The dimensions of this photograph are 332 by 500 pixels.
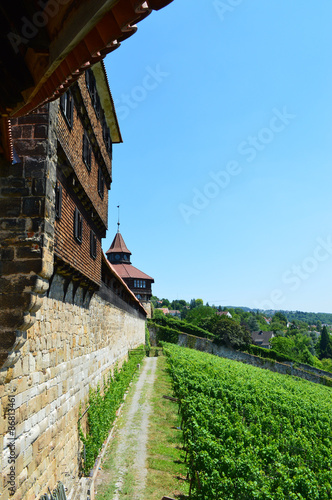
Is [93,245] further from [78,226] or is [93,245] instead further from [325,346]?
[325,346]

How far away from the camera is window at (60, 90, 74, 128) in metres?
7.53

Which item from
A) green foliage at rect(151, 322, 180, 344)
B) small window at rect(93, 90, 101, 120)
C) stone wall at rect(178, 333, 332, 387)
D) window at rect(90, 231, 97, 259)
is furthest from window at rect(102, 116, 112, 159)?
stone wall at rect(178, 333, 332, 387)

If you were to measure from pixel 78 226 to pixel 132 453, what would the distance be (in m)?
7.51

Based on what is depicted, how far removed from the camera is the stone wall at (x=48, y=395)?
17.0ft

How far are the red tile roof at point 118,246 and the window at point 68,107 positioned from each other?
162 feet

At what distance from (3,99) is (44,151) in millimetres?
2932

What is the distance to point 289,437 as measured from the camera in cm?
1399

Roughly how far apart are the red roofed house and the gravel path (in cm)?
3257

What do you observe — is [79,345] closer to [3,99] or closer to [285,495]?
[285,495]

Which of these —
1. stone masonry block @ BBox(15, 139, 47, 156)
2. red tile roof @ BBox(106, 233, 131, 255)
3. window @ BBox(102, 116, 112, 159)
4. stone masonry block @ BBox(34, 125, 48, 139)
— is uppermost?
red tile roof @ BBox(106, 233, 131, 255)

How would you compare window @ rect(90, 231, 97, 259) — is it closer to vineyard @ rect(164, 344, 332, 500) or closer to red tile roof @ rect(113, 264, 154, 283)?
vineyard @ rect(164, 344, 332, 500)

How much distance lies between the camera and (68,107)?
7.98m

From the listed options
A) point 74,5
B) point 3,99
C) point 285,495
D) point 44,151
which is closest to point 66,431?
point 285,495

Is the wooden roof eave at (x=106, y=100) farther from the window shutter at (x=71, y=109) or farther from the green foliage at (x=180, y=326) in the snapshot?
the green foliage at (x=180, y=326)
